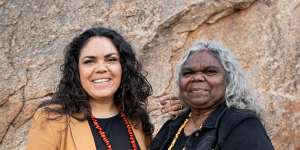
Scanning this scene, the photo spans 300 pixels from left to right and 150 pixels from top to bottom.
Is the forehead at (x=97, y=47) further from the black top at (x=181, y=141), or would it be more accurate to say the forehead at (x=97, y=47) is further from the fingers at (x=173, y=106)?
the black top at (x=181, y=141)

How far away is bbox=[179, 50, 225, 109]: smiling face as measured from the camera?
3650mm

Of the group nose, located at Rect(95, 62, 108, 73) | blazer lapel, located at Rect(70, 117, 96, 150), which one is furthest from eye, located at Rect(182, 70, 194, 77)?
blazer lapel, located at Rect(70, 117, 96, 150)

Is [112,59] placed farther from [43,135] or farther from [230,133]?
[230,133]

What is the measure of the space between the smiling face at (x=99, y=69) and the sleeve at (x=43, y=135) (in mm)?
360

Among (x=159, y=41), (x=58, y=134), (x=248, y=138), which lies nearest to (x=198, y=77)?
(x=248, y=138)

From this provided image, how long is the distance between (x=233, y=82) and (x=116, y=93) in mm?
906

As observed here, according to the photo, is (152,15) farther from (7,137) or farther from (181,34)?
(7,137)

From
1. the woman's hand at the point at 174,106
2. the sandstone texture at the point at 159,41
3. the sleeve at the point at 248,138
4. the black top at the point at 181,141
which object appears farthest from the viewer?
the sandstone texture at the point at 159,41

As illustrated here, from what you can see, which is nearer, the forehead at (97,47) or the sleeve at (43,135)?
the sleeve at (43,135)

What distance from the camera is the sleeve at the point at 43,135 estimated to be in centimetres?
361

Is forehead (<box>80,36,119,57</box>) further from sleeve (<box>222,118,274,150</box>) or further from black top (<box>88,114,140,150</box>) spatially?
sleeve (<box>222,118,274,150</box>)

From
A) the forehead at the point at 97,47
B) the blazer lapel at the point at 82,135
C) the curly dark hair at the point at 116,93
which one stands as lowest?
the blazer lapel at the point at 82,135

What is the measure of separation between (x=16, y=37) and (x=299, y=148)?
Result: 9.96 feet

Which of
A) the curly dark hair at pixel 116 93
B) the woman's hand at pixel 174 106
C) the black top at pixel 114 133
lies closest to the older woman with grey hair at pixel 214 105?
the woman's hand at pixel 174 106
